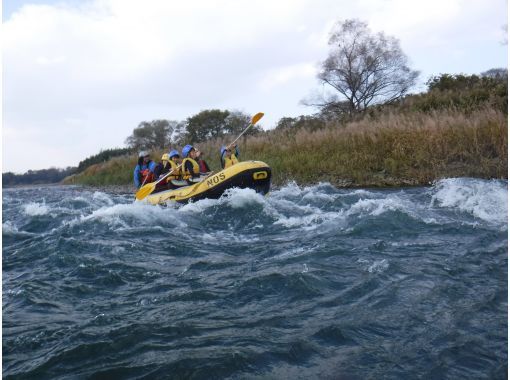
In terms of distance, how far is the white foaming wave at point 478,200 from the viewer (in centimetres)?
558

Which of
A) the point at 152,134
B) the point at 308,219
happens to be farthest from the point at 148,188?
the point at 152,134

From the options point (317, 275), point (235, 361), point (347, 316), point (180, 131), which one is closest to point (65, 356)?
point (235, 361)

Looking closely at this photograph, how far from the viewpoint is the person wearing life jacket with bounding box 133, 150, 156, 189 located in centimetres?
1032

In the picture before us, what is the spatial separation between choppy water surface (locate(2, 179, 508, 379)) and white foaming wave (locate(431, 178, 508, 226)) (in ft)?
0.17

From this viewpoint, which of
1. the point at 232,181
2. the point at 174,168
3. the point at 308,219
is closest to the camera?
the point at 308,219

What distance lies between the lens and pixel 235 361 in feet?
7.91

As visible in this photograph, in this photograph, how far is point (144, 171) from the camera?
10.7 meters

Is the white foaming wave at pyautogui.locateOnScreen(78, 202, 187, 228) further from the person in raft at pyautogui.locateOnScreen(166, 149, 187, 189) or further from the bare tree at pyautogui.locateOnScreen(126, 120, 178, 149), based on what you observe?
the bare tree at pyautogui.locateOnScreen(126, 120, 178, 149)

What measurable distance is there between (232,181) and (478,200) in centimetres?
406

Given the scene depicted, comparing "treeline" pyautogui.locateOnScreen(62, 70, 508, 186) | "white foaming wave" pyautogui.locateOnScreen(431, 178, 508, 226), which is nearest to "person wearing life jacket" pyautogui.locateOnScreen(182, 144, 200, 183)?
"treeline" pyautogui.locateOnScreen(62, 70, 508, 186)

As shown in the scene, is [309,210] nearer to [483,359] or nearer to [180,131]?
[483,359]

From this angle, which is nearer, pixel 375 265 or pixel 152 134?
pixel 375 265

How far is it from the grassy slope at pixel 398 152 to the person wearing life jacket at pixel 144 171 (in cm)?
396

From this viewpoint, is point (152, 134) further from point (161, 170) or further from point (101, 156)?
point (161, 170)
